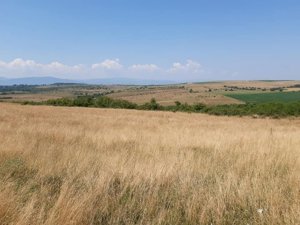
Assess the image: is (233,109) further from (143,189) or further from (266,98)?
(143,189)

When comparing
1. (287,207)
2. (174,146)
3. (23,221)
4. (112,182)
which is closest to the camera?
(23,221)

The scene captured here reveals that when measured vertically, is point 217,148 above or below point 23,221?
Answer: below

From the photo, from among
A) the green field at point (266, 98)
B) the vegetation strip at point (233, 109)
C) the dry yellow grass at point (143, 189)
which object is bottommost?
the green field at point (266, 98)

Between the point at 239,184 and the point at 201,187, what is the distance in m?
0.58

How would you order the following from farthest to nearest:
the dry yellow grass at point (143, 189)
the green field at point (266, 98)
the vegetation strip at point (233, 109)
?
the green field at point (266, 98) < the vegetation strip at point (233, 109) < the dry yellow grass at point (143, 189)

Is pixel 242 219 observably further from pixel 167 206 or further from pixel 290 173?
pixel 290 173

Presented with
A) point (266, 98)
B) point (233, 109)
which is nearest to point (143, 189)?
point (233, 109)

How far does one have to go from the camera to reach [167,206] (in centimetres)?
A: 454

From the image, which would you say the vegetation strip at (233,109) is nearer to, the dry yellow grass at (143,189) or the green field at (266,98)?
the green field at (266,98)

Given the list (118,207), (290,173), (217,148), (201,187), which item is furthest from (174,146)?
(118,207)

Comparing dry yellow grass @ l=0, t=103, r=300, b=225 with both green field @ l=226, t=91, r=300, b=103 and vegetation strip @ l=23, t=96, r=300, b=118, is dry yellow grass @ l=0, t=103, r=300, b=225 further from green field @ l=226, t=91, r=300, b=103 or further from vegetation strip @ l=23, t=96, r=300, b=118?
green field @ l=226, t=91, r=300, b=103

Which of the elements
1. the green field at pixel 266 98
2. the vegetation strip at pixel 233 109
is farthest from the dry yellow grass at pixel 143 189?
the green field at pixel 266 98

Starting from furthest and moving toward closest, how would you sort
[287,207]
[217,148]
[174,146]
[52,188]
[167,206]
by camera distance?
[174,146], [217,148], [52,188], [167,206], [287,207]

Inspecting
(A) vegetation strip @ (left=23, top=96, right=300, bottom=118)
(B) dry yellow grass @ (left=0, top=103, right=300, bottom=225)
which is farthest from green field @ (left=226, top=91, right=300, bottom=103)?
(B) dry yellow grass @ (left=0, top=103, right=300, bottom=225)
